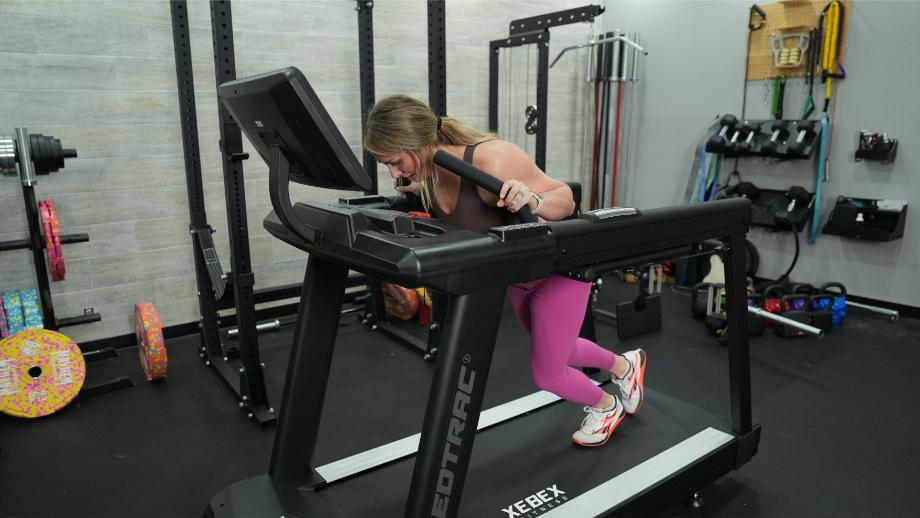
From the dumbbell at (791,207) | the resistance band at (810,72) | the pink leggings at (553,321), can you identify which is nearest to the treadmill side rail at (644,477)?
the pink leggings at (553,321)

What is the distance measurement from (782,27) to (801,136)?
2.57ft

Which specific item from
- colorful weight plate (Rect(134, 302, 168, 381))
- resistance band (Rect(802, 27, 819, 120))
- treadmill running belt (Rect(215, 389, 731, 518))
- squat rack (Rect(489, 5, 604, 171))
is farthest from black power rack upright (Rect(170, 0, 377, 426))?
resistance band (Rect(802, 27, 819, 120))

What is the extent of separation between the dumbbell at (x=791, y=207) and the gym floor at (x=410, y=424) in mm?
789

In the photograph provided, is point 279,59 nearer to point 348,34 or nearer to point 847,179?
point 348,34

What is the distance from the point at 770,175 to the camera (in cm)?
453

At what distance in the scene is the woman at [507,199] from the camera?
168cm

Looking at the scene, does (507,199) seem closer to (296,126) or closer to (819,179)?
(296,126)

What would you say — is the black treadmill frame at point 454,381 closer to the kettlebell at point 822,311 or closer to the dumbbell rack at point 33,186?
the dumbbell rack at point 33,186

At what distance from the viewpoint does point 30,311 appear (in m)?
3.04

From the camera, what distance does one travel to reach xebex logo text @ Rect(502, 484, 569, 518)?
1768mm

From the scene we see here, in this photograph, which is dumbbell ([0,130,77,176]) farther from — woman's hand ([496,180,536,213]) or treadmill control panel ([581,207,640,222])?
treadmill control panel ([581,207,640,222])

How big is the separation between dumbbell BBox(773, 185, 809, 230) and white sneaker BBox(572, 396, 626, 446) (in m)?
2.70

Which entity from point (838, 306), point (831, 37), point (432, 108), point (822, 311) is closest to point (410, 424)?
point (432, 108)

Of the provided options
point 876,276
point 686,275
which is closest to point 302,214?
point 686,275
